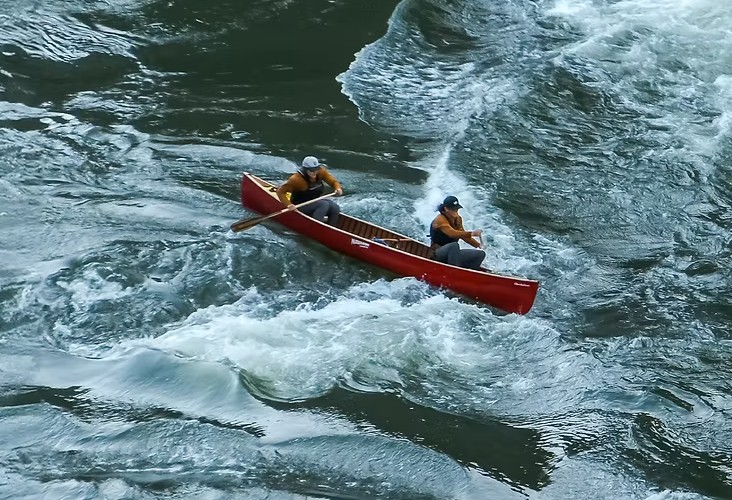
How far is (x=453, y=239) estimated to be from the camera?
14164 millimetres

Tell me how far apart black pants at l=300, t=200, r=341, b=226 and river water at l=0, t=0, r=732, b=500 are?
55 centimetres

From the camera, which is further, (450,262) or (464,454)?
(450,262)

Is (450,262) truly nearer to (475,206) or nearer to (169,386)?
(475,206)

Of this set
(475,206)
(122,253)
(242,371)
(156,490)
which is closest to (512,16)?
(475,206)

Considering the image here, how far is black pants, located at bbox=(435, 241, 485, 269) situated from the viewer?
1405 cm

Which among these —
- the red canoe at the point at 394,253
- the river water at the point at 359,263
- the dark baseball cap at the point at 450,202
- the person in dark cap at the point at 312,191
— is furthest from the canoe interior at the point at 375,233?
the dark baseball cap at the point at 450,202

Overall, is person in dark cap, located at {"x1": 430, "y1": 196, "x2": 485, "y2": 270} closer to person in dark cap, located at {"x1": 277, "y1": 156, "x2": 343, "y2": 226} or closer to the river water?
the river water

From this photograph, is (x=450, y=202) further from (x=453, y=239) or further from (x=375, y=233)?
(x=375, y=233)

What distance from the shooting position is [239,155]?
17422 mm

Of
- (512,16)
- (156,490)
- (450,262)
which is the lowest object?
(156,490)

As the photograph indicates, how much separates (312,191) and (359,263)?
137 centimetres

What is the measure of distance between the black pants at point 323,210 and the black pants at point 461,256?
185 cm

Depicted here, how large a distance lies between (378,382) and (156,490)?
9.74 ft

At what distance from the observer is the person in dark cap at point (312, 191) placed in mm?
15070
